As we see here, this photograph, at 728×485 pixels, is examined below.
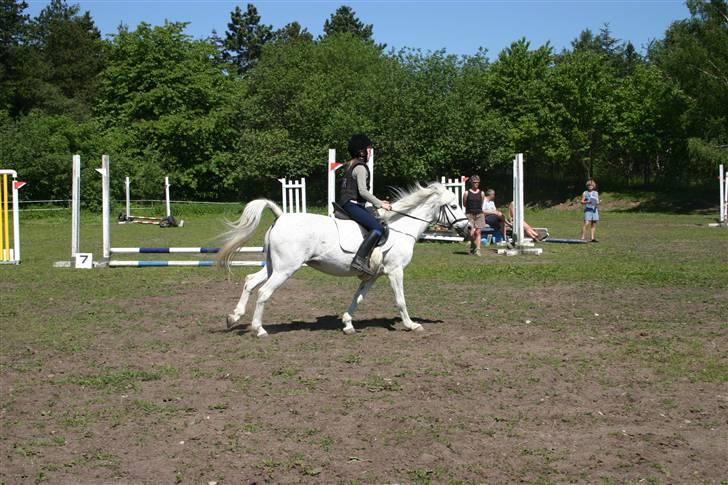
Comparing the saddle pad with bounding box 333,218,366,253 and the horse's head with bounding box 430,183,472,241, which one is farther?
the horse's head with bounding box 430,183,472,241

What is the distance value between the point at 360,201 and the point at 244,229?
4.97ft

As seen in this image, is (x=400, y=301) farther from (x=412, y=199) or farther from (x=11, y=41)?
(x=11, y=41)

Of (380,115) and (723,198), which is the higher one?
(380,115)

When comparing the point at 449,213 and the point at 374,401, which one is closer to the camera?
the point at 374,401

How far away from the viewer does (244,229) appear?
33.2ft

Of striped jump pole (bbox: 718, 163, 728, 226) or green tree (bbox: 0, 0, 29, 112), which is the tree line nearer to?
green tree (bbox: 0, 0, 29, 112)

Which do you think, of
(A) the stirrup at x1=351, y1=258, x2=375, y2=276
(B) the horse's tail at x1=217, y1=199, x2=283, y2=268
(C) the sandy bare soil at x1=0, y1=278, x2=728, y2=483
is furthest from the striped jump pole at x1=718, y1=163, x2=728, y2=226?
(B) the horse's tail at x1=217, y1=199, x2=283, y2=268

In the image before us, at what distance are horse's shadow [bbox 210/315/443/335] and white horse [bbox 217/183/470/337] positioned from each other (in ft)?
1.02

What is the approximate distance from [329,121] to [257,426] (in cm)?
5015

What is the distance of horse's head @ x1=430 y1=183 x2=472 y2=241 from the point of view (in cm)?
1084

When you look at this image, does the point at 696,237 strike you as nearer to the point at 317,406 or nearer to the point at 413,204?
the point at 413,204

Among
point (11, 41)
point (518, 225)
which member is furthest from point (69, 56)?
point (518, 225)

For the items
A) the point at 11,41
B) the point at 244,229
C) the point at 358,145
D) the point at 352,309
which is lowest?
the point at 352,309

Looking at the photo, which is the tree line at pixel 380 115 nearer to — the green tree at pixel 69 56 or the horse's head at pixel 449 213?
the green tree at pixel 69 56
